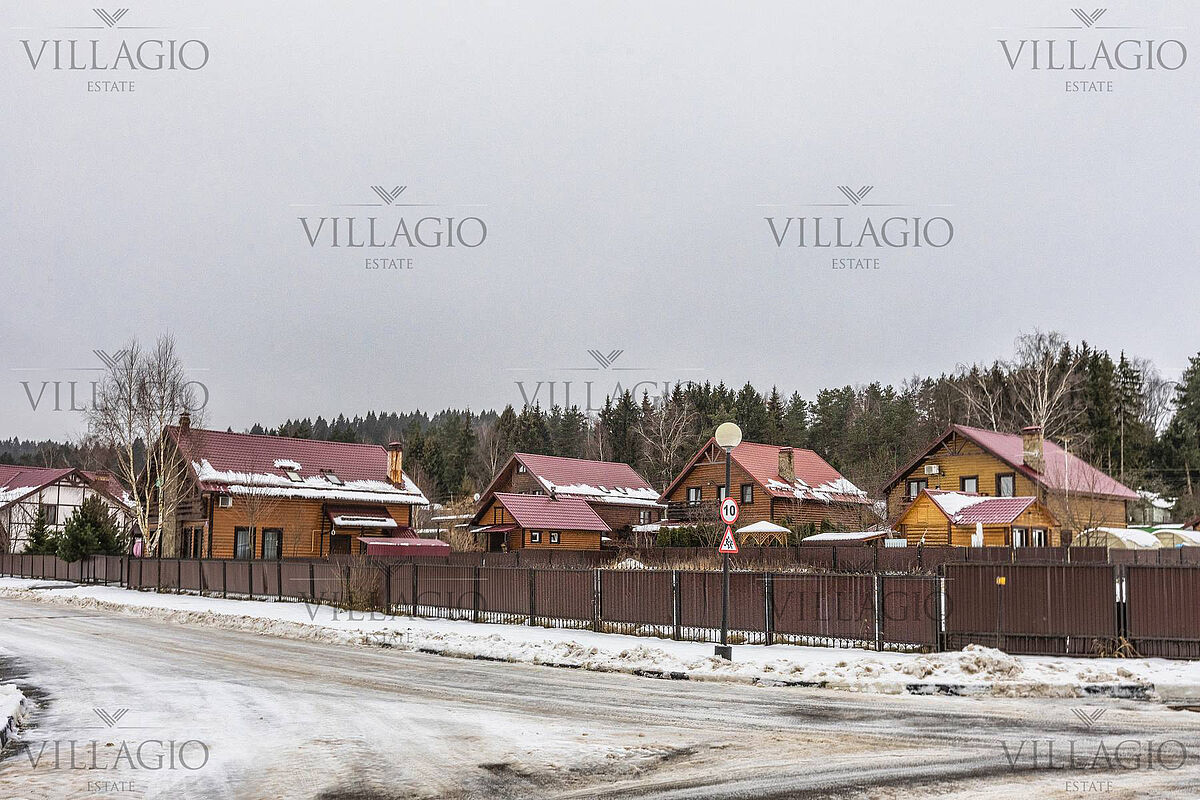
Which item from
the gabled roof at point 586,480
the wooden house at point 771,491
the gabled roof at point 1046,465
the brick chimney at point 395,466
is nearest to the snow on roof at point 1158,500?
the gabled roof at point 1046,465

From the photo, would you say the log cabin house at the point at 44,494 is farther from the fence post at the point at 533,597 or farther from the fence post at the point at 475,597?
the fence post at the point at 533,597

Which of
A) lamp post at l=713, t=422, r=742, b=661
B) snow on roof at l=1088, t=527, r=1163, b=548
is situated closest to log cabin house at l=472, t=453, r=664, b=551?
snow on roof at l=1088, t=527, r=1163, b=548

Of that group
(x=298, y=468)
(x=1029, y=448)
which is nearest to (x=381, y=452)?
(x=298, y=468)

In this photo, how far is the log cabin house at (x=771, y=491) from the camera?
5731 cm

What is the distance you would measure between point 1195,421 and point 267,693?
8525 centimetres

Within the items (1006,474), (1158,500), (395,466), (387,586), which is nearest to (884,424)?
(1158,500)

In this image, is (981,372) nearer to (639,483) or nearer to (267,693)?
(639,483)

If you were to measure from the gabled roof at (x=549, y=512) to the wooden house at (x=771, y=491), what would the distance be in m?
6.98

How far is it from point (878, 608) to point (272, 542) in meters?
38.1

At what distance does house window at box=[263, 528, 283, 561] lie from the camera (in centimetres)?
4806

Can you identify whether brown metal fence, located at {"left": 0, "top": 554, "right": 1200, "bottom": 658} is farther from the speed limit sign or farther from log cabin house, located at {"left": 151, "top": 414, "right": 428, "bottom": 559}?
log cabin house, located at {"left": 151, "top": 414, "right": 428, "bottom": 559}

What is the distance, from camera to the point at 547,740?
10148mm

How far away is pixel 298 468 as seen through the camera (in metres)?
51.4

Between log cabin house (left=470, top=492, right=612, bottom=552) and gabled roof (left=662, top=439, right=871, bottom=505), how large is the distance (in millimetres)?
7902
